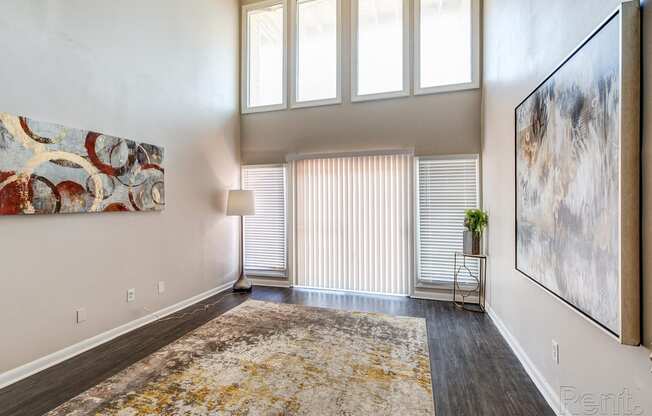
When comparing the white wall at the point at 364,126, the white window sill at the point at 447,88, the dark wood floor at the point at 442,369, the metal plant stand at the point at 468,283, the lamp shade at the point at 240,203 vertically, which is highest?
the white window sill at the point at 447,88

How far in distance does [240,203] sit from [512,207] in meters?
3.45

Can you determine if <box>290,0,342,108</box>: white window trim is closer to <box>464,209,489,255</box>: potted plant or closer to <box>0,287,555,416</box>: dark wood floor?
<box>464,209,489,255</box>: potted plant

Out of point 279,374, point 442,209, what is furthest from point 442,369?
point 442,209

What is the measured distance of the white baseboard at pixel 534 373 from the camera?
1.88 meters

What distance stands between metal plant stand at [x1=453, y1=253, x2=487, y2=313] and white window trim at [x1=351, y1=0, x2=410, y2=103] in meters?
2.41

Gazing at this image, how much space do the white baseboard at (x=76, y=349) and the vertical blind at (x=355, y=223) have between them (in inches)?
76.9

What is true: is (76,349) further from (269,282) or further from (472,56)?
(472,56)

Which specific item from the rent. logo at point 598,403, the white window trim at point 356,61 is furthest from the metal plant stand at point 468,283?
the white window trim at point 356,61

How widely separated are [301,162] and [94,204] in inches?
107

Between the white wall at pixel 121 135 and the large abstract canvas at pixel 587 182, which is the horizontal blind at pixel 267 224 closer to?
the white wall at pixel 121 135

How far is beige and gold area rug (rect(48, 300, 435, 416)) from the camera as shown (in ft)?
6.36

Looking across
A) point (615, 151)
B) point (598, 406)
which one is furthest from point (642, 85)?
point (598, 406)

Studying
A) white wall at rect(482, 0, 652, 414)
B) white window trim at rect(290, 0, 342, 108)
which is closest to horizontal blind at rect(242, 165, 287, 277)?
white window trim at rect(290, 0, 342, 108)

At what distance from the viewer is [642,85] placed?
46.5 inches
